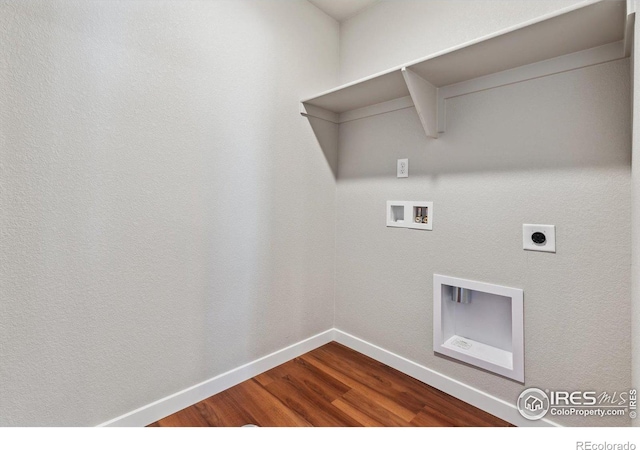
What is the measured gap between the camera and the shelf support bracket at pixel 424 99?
4.66ft

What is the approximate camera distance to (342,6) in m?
1.95

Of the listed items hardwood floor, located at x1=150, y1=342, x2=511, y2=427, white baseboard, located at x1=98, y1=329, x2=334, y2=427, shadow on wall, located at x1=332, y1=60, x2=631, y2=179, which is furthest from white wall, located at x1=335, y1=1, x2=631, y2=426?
white baseboard, located at x1=98, y1=329, x2=334, y2=427

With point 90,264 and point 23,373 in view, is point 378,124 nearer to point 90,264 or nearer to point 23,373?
point 90,264

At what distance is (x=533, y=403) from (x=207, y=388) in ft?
5.00

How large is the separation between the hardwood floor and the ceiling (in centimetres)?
229

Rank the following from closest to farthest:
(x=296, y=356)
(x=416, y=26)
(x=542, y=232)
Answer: (x=542, y=232)
(x=416, y=26)
(x=296, y=356)

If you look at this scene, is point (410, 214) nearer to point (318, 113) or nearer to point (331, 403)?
point (318, 113)

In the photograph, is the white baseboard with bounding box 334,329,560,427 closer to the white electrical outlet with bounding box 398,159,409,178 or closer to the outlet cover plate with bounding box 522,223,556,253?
the outlet cover plate with bounding box 522,223,556,253

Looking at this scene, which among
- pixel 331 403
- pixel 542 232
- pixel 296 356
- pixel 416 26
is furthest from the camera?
pixel 296 356

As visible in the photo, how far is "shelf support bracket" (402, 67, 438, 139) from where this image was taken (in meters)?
1.42

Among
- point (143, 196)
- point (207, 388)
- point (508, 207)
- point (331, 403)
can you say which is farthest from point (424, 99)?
point (207, 388)
